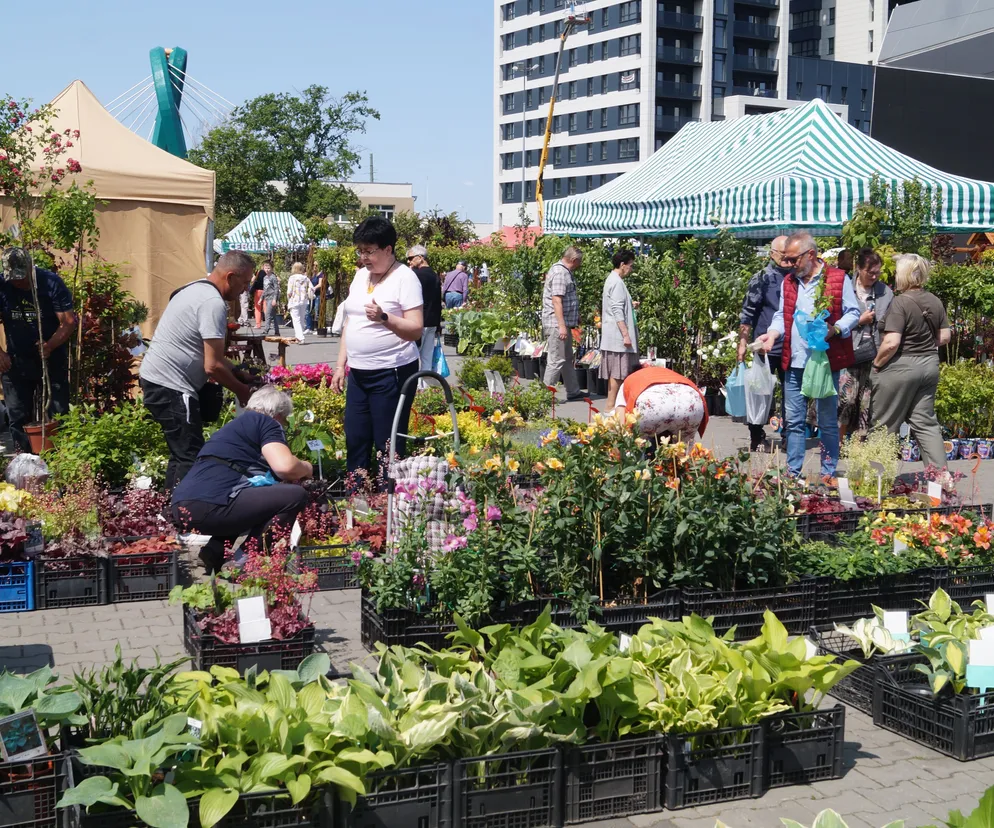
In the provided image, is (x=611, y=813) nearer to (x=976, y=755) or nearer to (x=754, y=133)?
(x=976, y=755)

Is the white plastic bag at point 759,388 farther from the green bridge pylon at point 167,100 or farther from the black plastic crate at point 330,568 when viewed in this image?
the green bridge pylon at point 167,100

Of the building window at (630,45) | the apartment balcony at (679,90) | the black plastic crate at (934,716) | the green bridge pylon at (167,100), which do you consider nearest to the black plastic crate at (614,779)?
the black plastic crate at (934,716)

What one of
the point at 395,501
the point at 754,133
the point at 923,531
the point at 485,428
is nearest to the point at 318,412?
the point at 485,428

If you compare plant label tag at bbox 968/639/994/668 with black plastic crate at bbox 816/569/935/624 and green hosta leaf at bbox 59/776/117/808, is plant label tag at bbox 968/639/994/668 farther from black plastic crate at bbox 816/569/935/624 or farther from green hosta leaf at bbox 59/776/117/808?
green hosta leaf at bbox 59/776/117/808

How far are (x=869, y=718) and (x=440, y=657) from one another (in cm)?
192

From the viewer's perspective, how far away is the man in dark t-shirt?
801 cm

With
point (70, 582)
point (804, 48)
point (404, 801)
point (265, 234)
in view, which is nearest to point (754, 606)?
point (404, 801)

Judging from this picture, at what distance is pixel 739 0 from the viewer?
8188 cm

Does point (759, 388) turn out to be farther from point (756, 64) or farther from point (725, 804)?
point (756, 64)

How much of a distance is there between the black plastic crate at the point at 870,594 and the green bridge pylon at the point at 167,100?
13.8 metres

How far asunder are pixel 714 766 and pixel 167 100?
1532cm

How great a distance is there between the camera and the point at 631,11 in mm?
79625

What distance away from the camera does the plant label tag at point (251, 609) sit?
14.7 feet

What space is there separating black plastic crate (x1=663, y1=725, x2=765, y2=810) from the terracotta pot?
5.79 metres
